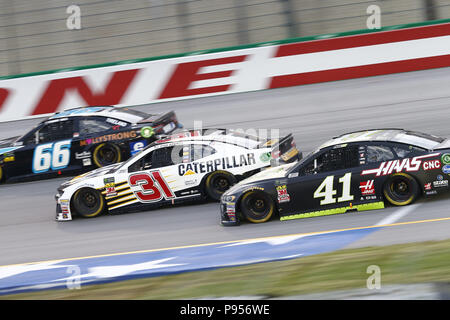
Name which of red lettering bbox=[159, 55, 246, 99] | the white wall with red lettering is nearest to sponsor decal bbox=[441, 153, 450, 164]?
the white wall with red lettering

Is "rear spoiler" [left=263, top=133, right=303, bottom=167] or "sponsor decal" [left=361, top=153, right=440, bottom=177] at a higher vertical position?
"rear spoiler" [left=263, top=133, right=303, bottom=167]

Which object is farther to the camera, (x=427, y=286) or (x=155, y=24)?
(x=155, y=24)

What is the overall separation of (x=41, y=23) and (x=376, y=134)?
1245 cm

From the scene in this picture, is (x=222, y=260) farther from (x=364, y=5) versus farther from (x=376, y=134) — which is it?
(x=364, y=5)

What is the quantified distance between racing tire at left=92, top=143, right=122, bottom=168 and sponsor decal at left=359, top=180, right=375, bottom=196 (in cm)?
587

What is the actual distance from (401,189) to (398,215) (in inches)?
17.6

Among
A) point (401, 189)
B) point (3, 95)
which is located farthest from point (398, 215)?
point (3, 95)

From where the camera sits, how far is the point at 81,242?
1088 cm

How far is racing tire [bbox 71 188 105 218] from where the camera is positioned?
39.4 ft

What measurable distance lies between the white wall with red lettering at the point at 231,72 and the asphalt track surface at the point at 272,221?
11.4 inches

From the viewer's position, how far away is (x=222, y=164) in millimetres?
11320

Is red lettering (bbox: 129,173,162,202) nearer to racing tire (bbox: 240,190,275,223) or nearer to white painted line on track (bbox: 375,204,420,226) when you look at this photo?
racing tire (bbox: 240,190,275,223)

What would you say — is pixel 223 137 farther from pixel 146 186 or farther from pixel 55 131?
pixel 55 131
